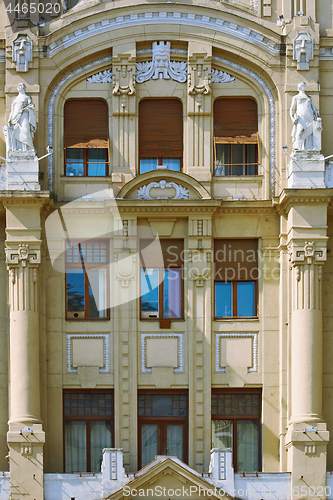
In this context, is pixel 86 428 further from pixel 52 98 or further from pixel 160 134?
pixel 52 98

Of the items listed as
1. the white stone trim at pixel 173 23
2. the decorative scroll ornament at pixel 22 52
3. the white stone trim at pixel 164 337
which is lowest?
the white stone trim at pixel 164 337

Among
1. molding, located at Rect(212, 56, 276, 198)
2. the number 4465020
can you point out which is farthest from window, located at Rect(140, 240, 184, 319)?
the number 4465020

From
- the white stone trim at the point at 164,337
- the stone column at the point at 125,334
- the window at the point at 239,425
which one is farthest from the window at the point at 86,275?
the window at the point at 239,425

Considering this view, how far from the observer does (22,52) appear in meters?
32.3

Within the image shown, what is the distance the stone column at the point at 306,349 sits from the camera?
30250mm

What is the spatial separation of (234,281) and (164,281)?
1.98 m

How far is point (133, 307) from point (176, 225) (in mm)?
2608

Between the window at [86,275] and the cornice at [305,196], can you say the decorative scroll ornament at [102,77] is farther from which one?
the cornice at [305,196]

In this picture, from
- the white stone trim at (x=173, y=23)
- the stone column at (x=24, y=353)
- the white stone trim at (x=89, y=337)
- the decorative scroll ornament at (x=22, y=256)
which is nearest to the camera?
the stone column at (x=24, y=353)

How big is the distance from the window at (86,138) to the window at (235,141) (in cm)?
321

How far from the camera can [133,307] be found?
1256 inches

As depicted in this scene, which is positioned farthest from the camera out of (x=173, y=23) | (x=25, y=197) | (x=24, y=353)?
(x=173, y=23)

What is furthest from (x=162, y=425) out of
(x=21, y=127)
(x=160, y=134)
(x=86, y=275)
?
(x=21, y=127)

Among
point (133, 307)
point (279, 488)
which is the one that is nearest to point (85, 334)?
point (133, 307)
